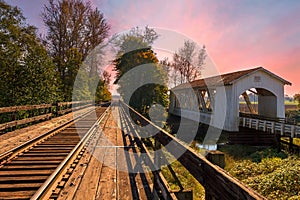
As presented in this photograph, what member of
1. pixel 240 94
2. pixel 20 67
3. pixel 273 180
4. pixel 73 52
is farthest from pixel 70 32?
pixel 273 180

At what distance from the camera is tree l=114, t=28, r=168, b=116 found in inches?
1019

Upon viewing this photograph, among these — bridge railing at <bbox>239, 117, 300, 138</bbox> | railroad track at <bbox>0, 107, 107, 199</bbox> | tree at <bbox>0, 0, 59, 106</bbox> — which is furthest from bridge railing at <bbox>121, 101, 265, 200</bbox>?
tree at <bbox>0, 0, 59, 106</bbox>

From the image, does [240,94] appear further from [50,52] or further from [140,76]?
[50,52]

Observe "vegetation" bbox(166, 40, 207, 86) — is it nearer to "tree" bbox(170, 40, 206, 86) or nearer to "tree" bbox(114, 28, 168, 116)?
"tree" bbox(170, 40, 206, 86)

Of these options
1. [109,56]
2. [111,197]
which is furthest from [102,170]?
[109,56]

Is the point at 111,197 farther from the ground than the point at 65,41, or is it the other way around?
the point at 65,41

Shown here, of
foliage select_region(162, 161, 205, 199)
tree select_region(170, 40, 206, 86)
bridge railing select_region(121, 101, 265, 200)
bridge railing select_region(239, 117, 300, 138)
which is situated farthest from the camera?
tree select_region(170, 40, 206, 86)

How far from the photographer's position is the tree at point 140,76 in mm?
25875

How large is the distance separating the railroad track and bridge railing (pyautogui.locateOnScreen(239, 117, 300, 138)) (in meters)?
11.1

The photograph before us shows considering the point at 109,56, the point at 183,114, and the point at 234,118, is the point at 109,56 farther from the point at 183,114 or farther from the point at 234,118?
the point at 234,118

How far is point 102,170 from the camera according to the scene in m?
4.31

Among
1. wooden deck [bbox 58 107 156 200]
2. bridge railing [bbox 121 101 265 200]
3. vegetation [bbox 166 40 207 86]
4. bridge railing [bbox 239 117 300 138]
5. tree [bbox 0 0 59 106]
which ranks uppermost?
vegetation [bbox 166 40 207 86]

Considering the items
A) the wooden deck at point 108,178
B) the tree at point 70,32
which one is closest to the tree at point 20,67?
the tree at point 70,32

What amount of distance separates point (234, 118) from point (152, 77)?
36.4 ft
